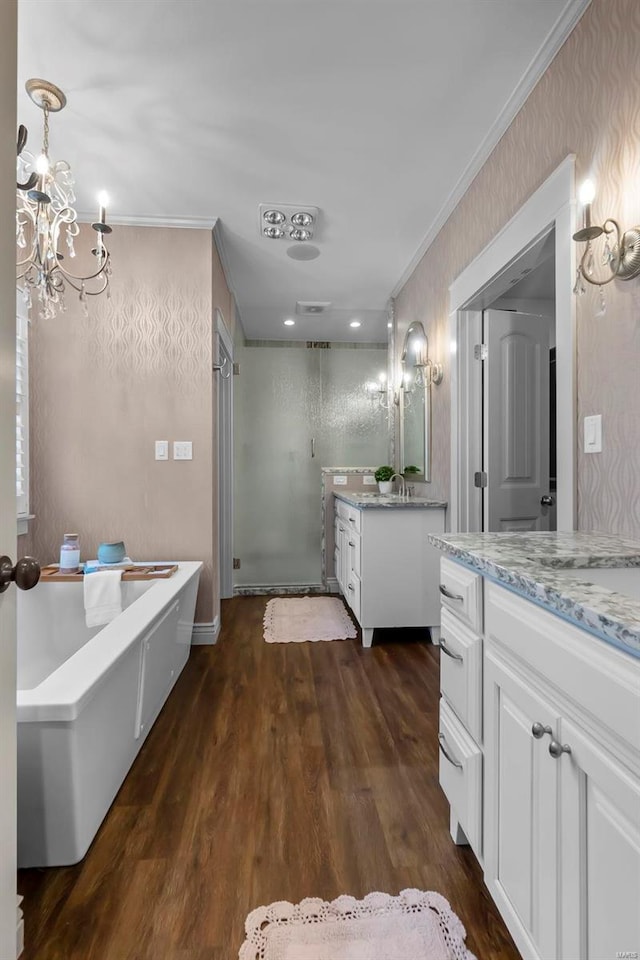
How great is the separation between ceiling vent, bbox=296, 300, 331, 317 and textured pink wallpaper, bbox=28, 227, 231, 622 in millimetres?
1399

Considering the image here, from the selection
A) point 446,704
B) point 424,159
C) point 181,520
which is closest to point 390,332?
point 424,159

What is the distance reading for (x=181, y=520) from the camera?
9.50ft

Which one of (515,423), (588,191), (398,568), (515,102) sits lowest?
(398,568)

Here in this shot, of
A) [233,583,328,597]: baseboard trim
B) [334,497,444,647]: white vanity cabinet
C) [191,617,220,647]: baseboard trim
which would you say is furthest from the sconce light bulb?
[233,583,328,597]: baseboard trim

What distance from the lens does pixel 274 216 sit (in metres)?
2.81

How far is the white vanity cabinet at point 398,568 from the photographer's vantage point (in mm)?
2943

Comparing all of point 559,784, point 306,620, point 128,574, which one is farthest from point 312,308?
point 559,784

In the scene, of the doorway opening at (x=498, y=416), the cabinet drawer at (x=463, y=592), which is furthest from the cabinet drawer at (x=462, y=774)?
the doorway opening at (x=498, y=416)

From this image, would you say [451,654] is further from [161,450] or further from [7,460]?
[161,450]

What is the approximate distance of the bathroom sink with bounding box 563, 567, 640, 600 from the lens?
108 centimetres

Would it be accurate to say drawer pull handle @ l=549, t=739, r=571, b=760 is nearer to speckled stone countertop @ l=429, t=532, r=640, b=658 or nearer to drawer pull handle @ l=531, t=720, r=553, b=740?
drawer pull handle @ l=531, t=720, r=553, b=740

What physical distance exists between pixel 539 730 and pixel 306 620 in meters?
2.80

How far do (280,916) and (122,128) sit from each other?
285 cm

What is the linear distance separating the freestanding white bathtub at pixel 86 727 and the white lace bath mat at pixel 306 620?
3.71ft
